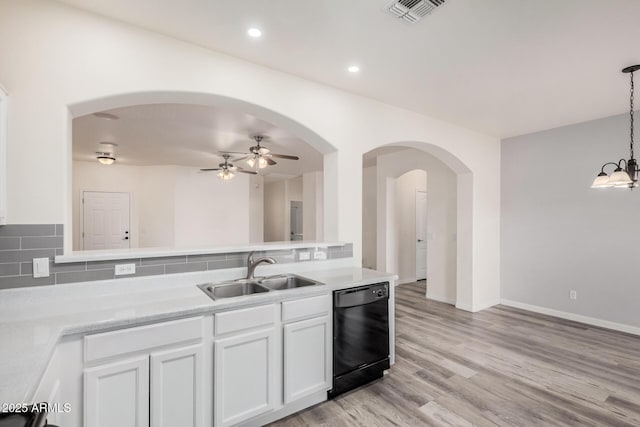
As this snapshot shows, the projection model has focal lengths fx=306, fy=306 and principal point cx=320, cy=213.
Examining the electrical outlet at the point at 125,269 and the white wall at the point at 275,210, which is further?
the white wall at the point at 275,210

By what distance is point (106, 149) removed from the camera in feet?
18.0

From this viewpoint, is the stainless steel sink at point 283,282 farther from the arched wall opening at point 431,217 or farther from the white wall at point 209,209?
the white wall at point 209,209

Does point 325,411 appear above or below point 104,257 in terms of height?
below

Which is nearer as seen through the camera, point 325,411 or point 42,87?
point 42,87

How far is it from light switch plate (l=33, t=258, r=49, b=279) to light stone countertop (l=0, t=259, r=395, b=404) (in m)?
0.08

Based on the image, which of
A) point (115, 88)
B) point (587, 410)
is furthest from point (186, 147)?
point (587, 410)

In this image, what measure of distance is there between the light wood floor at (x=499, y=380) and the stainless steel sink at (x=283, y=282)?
37.5 inches

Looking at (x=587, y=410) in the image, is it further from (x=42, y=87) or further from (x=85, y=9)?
(x=85, y=9)

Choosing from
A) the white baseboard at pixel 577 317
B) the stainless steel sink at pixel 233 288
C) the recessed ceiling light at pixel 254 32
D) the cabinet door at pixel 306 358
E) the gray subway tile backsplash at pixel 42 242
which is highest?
the recessed ceiling light at pixel 254 32

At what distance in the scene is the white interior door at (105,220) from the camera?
22.9 feet

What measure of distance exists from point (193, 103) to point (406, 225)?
5.19 meters

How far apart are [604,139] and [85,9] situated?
18.8ft

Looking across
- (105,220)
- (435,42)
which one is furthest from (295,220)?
(435,42)

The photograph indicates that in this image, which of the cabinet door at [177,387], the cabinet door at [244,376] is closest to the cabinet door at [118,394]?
the cabinet door at [177,387]
